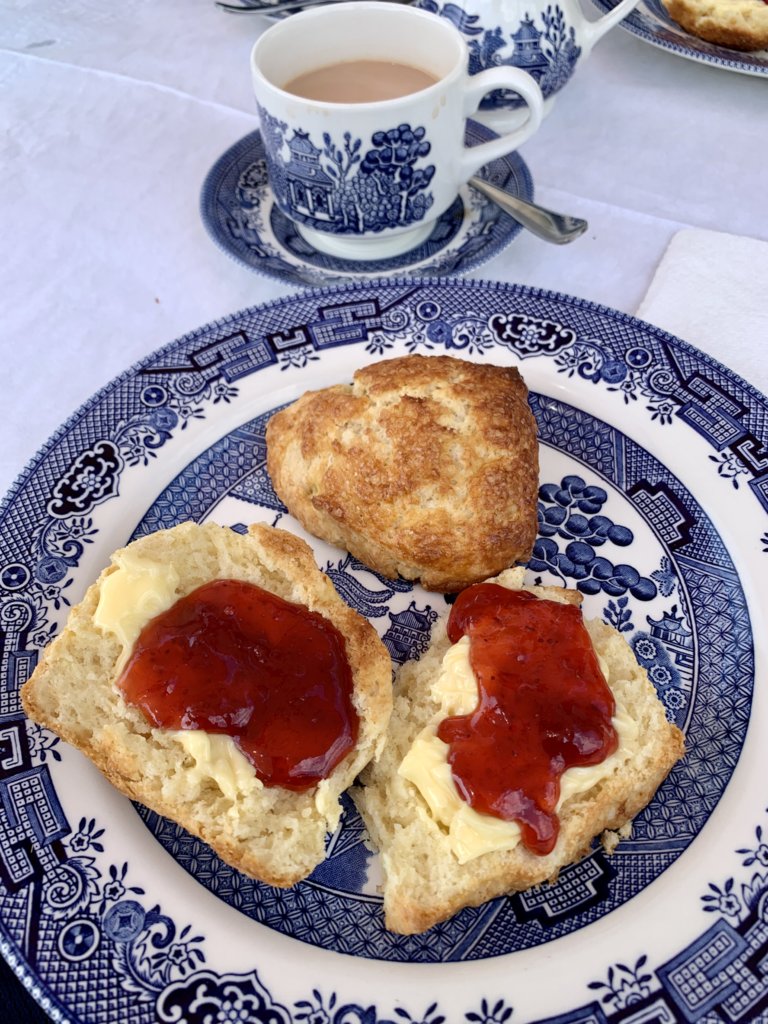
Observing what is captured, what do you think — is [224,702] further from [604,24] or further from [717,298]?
[604,24]

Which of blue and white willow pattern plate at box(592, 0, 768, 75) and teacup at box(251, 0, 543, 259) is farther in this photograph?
blue and white willow pattern plate at box(592, 0, 768, 75)

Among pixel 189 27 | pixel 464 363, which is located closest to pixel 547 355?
pixel 464 363

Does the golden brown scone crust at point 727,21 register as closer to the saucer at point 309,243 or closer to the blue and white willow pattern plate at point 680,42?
the blue and white willow pattern plate at point 680,42

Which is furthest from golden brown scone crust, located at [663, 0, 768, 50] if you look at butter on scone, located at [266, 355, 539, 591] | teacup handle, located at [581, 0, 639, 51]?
butter on scone, located at [266, 355, 539, 591]

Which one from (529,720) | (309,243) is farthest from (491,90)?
(529,720)

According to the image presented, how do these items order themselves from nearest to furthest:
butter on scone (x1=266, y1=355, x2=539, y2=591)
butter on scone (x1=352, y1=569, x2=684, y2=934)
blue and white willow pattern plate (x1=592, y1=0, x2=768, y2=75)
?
1. butter on scone (x1=352, y1=569, x2=684, y2=934)
2. butter on scone (x1=266, y1=355, x2=539, y2=591)
3. blue and white willow pattern plate (x1=592, y1=0, x2=768, y2=75)

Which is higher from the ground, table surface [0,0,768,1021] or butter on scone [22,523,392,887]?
table surface [0,0,768,1021]

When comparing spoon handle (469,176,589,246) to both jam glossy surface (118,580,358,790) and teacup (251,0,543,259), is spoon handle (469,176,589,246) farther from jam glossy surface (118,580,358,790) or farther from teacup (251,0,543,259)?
jam glossy surface (118,580,358,790)
